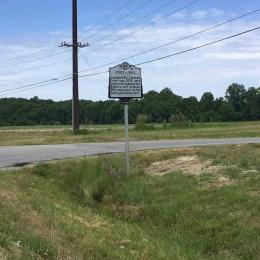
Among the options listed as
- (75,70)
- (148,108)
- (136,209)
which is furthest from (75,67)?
(148,108)

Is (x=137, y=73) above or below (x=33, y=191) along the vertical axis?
above

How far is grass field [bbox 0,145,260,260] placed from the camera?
8180 mm

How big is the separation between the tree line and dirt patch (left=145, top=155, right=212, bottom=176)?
83.7 m

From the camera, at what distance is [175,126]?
54375 millimetres

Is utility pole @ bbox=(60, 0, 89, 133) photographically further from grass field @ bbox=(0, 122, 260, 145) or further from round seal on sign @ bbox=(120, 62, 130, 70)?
round seal on sign @ bbox=(120, 62, 130, 70)

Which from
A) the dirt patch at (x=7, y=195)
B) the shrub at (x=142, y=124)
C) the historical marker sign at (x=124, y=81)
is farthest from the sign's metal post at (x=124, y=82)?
the shrub at (x=142, y=124)

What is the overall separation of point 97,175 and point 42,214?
6091 millimetres

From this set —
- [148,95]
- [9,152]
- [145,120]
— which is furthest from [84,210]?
[148,95]

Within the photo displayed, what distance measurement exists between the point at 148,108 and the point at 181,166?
88.9m

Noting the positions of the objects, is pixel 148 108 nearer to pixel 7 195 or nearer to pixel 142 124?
pixel 142 124

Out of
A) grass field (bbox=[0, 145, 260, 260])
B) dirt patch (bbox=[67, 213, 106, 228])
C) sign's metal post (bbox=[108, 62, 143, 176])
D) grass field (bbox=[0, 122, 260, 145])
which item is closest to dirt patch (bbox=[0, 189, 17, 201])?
grass field (bbox=[0, 145, 260, 260])

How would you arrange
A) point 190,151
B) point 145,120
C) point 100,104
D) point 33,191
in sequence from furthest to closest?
point 100,104, point 145,120, point 190,151, point 33,191

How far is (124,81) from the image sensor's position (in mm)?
16547

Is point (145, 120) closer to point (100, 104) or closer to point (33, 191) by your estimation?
point (33, 191)
